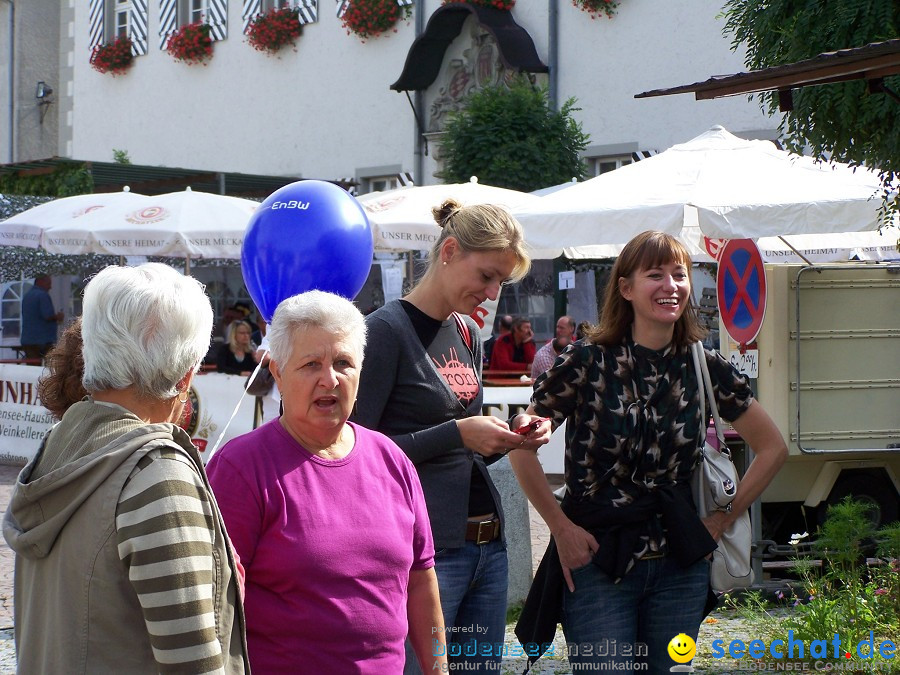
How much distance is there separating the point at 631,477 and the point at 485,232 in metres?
0.80

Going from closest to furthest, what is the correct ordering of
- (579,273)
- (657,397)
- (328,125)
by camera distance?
1. (657,397)
2. (579,273)
3. (328,125)

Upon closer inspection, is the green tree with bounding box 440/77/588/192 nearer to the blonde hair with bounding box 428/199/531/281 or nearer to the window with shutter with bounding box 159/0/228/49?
the window with shutter with bounding box 159/0/228/49

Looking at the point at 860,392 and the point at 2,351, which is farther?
the point at 2,351

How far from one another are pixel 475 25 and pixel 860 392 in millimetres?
14383

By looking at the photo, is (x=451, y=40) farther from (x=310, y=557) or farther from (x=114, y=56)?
(x=310, y=557)

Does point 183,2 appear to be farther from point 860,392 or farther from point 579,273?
point 860,392

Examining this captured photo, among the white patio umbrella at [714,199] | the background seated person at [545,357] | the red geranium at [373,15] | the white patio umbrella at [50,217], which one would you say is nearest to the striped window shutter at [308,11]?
the red geranium at [373,15]

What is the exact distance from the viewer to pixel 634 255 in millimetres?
3631

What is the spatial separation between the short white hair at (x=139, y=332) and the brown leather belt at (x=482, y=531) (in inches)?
52.1

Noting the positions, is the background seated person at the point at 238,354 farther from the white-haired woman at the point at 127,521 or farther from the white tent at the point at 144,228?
the white-haired woman at the point at 127,521

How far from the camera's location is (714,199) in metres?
7.57

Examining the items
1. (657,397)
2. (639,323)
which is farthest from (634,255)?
(657,397)

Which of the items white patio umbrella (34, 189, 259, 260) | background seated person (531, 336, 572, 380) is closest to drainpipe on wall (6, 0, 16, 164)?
white patio umbrella (34, 189, 259, 260)

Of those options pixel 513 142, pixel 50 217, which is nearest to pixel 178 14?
pixel 513 142
